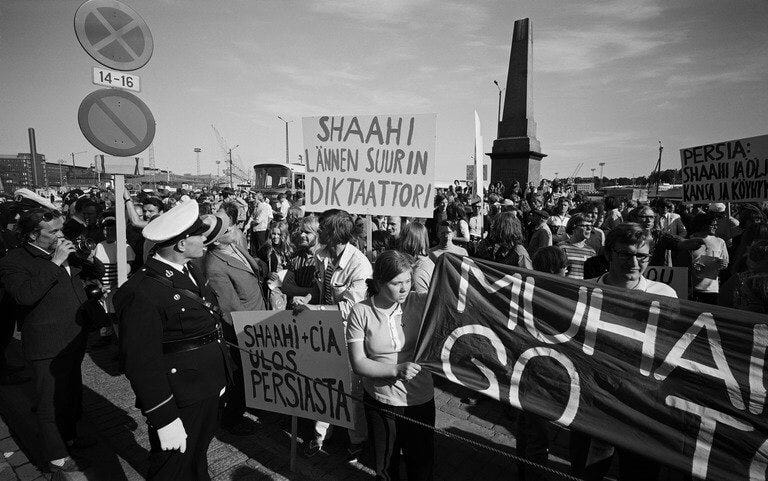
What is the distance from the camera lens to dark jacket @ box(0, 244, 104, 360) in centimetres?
297

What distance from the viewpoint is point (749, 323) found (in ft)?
6.13

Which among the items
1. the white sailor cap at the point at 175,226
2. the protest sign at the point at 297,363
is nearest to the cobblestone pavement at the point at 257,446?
the protest sign at the point at 297,363

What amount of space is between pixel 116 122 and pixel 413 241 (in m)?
2.91

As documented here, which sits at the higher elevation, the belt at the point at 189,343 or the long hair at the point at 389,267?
the long hair at the point at 389,267

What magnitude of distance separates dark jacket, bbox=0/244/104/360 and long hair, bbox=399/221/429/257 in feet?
9.19

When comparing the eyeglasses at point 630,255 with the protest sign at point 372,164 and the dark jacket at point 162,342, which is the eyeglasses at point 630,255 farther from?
the dark jacket at point 162,342

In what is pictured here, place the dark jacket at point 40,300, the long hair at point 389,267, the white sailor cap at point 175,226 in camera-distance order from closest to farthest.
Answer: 1. the white sailor cap at point 175,226
2. the long hair at point 389,267
3. the dark jacket at point 40,300

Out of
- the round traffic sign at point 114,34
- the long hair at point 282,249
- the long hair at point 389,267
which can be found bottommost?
the long hair at point 282,249

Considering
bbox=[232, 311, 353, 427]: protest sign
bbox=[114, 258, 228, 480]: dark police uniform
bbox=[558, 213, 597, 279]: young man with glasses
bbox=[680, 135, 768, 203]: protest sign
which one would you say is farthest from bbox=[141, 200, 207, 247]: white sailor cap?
bbox=[680, 135, 768, 203]: protest sign

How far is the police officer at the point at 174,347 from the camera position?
2.10 m

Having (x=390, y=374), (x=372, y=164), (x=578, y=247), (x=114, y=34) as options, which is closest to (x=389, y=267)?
(x=390, y=374)

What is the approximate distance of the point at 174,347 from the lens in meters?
2.28

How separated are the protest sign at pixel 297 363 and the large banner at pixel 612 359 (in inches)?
25.7

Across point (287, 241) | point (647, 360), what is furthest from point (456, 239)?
point (647, 360)
